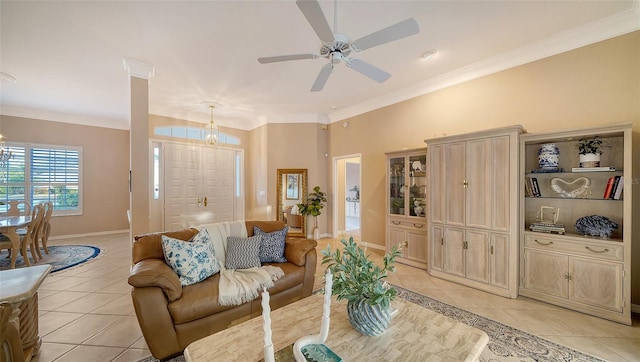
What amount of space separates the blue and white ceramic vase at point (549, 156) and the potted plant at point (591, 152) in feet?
0.66

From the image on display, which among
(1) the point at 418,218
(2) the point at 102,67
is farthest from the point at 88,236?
(1) the point at 418,218

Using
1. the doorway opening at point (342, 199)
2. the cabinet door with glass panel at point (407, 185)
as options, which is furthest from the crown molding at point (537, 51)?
the doorway opening at point (342, 199)

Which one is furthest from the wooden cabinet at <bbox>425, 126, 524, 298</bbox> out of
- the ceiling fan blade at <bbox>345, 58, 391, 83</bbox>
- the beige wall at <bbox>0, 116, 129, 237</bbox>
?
the beige wall at <bbox>0, 116, 129, 237</bbox>

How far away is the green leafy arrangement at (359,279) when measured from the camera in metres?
1.40

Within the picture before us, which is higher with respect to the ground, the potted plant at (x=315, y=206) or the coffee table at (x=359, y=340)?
the potted plant at (x=315, y=206)

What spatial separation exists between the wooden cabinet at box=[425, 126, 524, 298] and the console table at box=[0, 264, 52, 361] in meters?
4.06

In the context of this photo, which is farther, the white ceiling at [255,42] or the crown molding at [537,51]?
the crown molding at [537,51]

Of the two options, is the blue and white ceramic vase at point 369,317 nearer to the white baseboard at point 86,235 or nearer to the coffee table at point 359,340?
the coffee table at point 359,340

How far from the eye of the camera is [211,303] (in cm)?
199

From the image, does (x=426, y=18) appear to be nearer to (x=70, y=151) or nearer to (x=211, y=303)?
(x=211, y=303)

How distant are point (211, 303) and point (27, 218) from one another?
4644mm

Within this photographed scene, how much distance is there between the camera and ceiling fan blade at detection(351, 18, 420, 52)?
1759 mm

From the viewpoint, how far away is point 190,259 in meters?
2.23

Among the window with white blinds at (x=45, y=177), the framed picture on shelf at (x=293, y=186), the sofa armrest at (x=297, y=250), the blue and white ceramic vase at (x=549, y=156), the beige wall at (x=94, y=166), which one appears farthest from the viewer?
the framed picture on shelf at (x=293, y=186)
